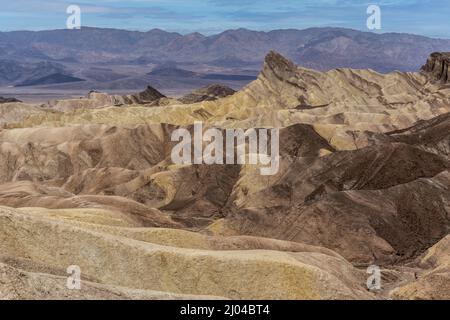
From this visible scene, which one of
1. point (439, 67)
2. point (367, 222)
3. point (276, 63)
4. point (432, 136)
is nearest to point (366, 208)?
point (367, 222)

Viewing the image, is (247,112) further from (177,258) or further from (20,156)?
(177,258)

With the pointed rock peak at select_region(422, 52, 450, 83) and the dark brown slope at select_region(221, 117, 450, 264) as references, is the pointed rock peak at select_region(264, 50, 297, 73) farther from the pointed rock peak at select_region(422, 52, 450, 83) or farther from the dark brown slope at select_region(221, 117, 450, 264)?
the dark brown slope at select_region(221, 117, 450, 264)

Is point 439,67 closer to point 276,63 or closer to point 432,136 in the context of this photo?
point 276,63

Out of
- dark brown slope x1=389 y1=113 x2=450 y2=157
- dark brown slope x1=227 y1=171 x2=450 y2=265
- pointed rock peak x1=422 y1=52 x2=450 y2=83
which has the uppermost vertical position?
pointed rock peak x1=422 y1=52 x2=450 y2=83

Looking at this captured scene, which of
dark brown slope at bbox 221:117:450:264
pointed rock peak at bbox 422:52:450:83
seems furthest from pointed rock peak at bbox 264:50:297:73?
dark brown slope at bbox 221:117:450:264
